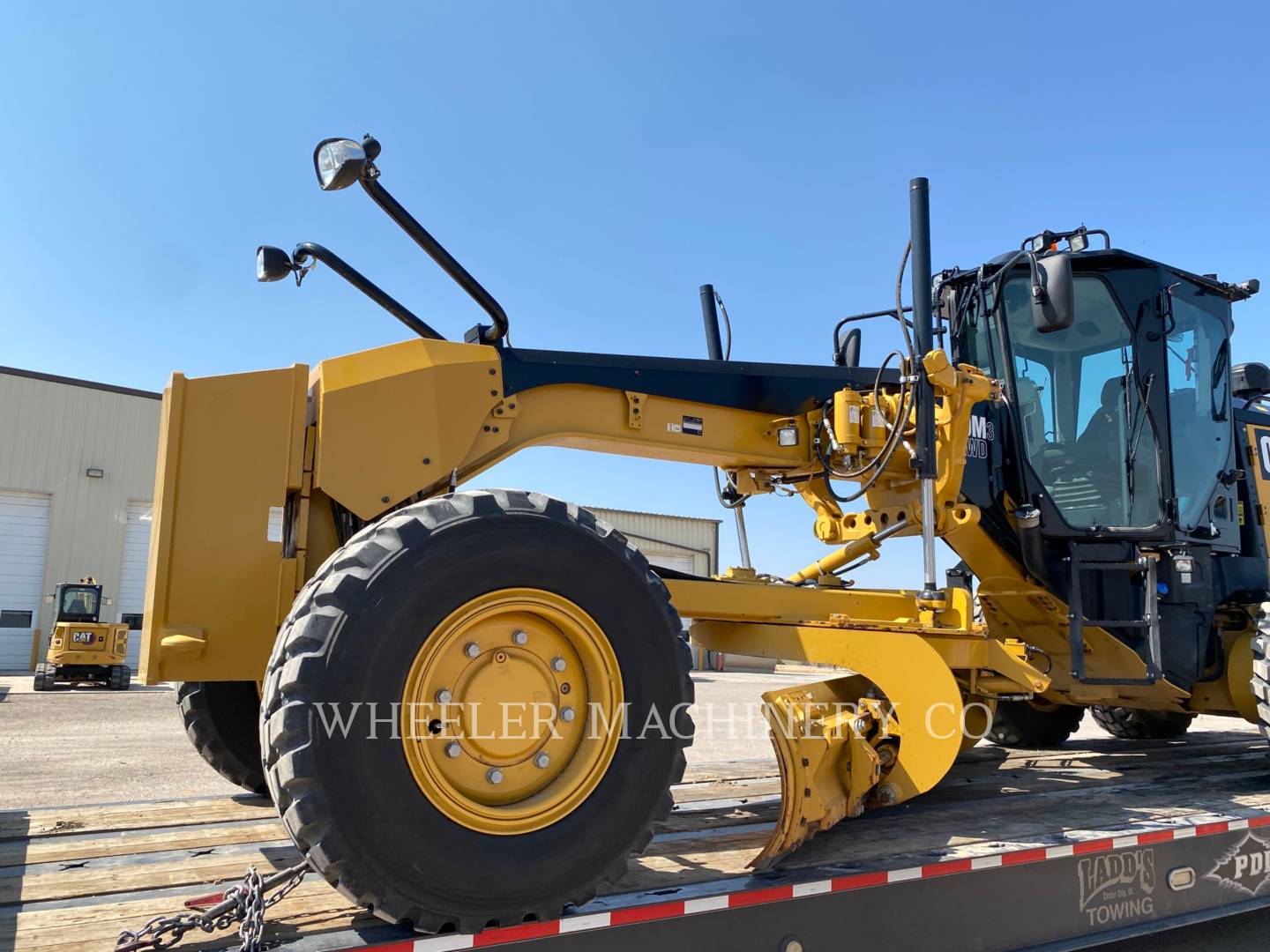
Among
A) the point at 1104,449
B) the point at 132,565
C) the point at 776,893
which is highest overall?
the point at 132,565

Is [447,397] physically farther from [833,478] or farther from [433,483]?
[833,478]

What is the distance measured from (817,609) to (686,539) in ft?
88.7

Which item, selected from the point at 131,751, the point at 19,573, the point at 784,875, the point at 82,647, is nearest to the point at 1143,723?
the point at 784,875

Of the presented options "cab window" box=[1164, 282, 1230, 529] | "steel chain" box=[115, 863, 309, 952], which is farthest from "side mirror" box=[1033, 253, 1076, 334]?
"steel chain" box=[115, 863, 309, 952]

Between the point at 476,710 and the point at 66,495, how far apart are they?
77.2 ft

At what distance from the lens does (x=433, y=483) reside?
342cm

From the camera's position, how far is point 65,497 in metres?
22.4

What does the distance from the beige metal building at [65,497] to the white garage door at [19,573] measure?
0.02m

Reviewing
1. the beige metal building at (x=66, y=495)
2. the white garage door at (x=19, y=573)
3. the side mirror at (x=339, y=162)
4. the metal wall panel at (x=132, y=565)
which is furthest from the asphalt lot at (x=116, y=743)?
the metal wall panel at (x=132, y=565)

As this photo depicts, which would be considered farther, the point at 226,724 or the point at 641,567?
the point at 226,724

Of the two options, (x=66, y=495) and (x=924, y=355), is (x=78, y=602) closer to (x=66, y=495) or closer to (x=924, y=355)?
(x=66, y=495)

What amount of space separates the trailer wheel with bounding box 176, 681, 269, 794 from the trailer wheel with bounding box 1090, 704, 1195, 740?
633cm
